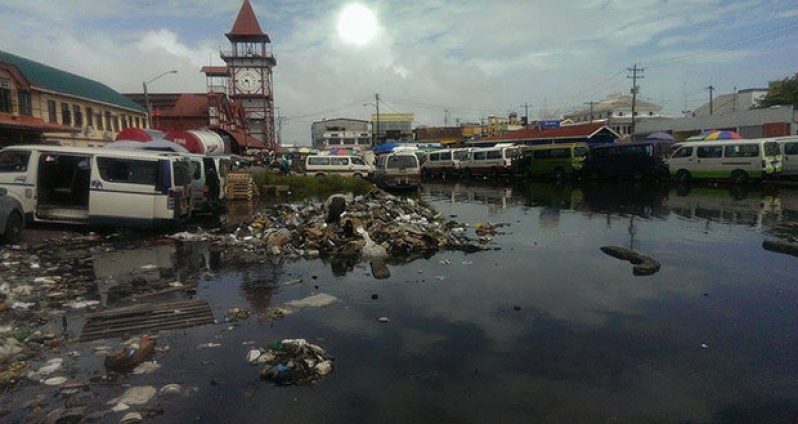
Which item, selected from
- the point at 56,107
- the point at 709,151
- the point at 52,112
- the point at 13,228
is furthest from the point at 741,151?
the point at 56,107

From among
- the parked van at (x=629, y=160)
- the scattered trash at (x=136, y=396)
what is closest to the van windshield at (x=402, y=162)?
the parked van at (x=629, y=160)

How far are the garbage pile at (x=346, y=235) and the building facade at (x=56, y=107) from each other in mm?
16525

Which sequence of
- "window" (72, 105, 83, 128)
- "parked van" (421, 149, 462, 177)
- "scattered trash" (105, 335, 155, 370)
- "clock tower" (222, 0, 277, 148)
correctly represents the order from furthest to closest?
"clock tower" (222, 0, 277, 148)
"parked van" (421, 149, 462, 177)
"window" (72, 105, 83, 128)
"scattered trash" (105, 335, 155, 370)

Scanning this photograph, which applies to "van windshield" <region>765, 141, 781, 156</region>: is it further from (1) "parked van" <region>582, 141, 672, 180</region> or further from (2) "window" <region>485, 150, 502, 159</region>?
(2) "window" <region>485, 150, 502, 159</region>

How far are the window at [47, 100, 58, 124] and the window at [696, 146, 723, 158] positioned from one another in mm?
35767

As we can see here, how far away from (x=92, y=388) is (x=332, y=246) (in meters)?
6.59

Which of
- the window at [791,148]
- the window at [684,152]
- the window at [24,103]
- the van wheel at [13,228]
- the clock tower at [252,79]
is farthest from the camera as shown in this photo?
the clock tower at [252,79]

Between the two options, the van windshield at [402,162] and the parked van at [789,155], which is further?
the van windshield at [402,162]

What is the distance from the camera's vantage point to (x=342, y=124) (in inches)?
4929

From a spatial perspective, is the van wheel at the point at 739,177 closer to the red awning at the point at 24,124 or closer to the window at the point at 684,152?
the window at the point at 684,152

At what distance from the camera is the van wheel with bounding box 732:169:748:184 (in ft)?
74.5

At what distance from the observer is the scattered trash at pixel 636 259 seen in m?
8.86

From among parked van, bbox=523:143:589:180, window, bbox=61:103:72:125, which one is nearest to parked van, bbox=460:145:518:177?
parked van, bbox=523:143:589:180

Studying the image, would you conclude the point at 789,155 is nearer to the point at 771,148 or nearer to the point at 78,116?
the point at 771,148
